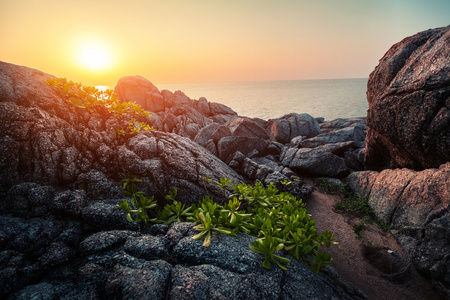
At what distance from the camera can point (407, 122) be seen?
9.09 meters

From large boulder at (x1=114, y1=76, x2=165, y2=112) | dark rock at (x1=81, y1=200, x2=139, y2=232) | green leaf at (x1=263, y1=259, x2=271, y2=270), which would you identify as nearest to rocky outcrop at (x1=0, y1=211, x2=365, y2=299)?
green leaf at (x1=263, y1=259, x2=271, y2=270)

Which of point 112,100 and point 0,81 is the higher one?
point 0,81

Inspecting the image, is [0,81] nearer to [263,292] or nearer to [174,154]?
[174,154]

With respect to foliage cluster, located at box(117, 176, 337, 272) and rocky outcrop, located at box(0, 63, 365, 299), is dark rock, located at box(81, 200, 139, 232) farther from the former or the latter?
foliage cluster, located at box(117, 176, 337, 272)

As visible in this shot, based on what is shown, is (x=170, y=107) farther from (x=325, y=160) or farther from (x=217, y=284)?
(x=217, y=284)

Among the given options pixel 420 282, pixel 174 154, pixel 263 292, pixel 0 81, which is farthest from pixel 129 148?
pixel 420 282

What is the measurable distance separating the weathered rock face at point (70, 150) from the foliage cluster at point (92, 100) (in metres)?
0.23

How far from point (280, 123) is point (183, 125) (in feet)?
50.3

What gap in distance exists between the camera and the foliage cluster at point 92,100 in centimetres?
694

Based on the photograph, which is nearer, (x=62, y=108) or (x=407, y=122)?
(x=62, y=108)

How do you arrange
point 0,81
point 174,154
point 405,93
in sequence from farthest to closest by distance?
point 405,93 → point 174,154 → point 0,81

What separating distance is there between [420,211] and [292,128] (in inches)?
783

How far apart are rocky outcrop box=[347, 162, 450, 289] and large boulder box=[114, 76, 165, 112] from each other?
1513 inches

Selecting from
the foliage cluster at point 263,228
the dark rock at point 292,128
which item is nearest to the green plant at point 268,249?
the foliage cluster at point 263,228
